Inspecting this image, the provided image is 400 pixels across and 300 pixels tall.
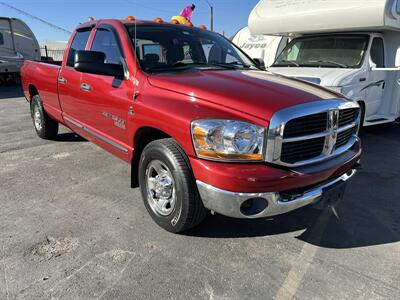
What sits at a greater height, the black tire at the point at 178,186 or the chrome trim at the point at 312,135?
the chrome trim at the point at 312,135

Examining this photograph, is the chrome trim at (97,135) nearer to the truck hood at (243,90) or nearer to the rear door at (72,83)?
the rear door at (72,83)

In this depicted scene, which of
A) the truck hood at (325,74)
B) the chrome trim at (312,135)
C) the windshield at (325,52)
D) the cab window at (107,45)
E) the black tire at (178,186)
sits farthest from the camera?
the windshield at (325,52)

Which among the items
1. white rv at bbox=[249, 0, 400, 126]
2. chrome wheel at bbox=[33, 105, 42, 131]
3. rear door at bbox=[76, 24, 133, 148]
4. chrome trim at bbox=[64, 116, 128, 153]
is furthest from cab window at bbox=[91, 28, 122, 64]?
white rv at bbox=[249, 0, 400, 126]

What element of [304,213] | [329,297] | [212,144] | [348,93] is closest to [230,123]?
[212,144]

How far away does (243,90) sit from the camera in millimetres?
2916

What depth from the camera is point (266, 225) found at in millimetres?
3430

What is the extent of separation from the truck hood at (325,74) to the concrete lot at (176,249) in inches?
67.8

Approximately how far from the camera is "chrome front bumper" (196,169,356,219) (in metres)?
2.55

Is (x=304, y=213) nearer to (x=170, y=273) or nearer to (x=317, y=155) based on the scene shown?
(x=317, y=155)

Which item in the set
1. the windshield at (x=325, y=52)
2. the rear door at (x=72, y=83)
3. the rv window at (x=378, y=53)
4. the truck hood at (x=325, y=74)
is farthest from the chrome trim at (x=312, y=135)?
the rv window at (x=378, y=53)

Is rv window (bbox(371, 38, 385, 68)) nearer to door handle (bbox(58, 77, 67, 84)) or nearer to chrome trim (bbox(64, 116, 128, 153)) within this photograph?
chrome trim (bbox(64, 116, 128, 153))

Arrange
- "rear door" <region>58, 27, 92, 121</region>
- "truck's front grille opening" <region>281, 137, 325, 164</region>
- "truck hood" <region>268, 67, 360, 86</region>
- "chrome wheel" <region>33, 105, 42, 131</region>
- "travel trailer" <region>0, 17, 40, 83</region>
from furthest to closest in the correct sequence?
"travel trailer" <region>0, 17, 40, 83</region>
"chrome wheel" <region>33, 105, 42, 131</region>
"truck hood" <region>268, 67, 360, 86</region>
"rear door" <region>58, 27, 92, 121</region>
"truck's front grille opening" <region>281, 137, 325, 164</region>

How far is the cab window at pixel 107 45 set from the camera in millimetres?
3740

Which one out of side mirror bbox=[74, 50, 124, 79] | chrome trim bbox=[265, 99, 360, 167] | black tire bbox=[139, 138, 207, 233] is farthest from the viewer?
side mirror bbox=[74, 50, 124, 79]
